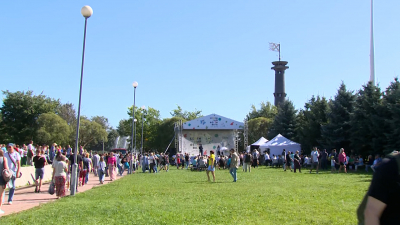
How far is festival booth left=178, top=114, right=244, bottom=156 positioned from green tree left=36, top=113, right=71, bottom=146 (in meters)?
17.9

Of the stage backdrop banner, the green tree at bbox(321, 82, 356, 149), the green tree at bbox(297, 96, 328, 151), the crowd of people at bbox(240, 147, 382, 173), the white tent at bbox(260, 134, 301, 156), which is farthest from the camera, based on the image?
the stage backdrop banner

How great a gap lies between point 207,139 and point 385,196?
51.3 meters

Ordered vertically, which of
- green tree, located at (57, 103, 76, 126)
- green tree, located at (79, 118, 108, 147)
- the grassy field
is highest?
green tree, located at (57, 103, 76, 126)

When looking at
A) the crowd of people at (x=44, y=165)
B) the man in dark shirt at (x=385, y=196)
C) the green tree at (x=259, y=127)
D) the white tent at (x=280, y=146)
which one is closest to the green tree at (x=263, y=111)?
the green tree at (x=259, y=127)

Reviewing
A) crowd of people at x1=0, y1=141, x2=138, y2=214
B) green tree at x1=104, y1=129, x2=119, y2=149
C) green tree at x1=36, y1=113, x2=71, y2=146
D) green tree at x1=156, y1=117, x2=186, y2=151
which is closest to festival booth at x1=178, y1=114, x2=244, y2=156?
green tree at x1=36, y1=113, x2=71, y2=146

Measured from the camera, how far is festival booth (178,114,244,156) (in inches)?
2089

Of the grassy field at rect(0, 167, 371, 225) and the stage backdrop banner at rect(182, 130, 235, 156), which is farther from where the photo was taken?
the stage backdrop banner at rect(182, 130, 235, 156)

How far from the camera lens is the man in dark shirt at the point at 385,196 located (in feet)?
8.76

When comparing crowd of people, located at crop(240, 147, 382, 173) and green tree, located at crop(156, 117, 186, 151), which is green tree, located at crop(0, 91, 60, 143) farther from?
crowd of people, located at crop(240, 147, 382, 173)

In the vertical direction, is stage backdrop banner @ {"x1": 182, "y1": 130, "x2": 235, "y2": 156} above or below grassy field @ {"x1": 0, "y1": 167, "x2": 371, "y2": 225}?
above

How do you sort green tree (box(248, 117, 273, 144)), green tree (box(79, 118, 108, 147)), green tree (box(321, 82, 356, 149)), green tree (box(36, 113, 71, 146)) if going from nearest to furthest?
green tree (box(321, 82, 356, 149)), green tree (box(36, 113, 71, 146)), green tree (box(79, 118, 108, 147)), green tree (box(248, 117, 273, 144))

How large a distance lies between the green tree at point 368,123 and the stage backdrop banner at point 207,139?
70.0ft

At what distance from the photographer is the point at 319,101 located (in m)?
44.5

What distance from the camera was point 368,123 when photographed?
107ft
